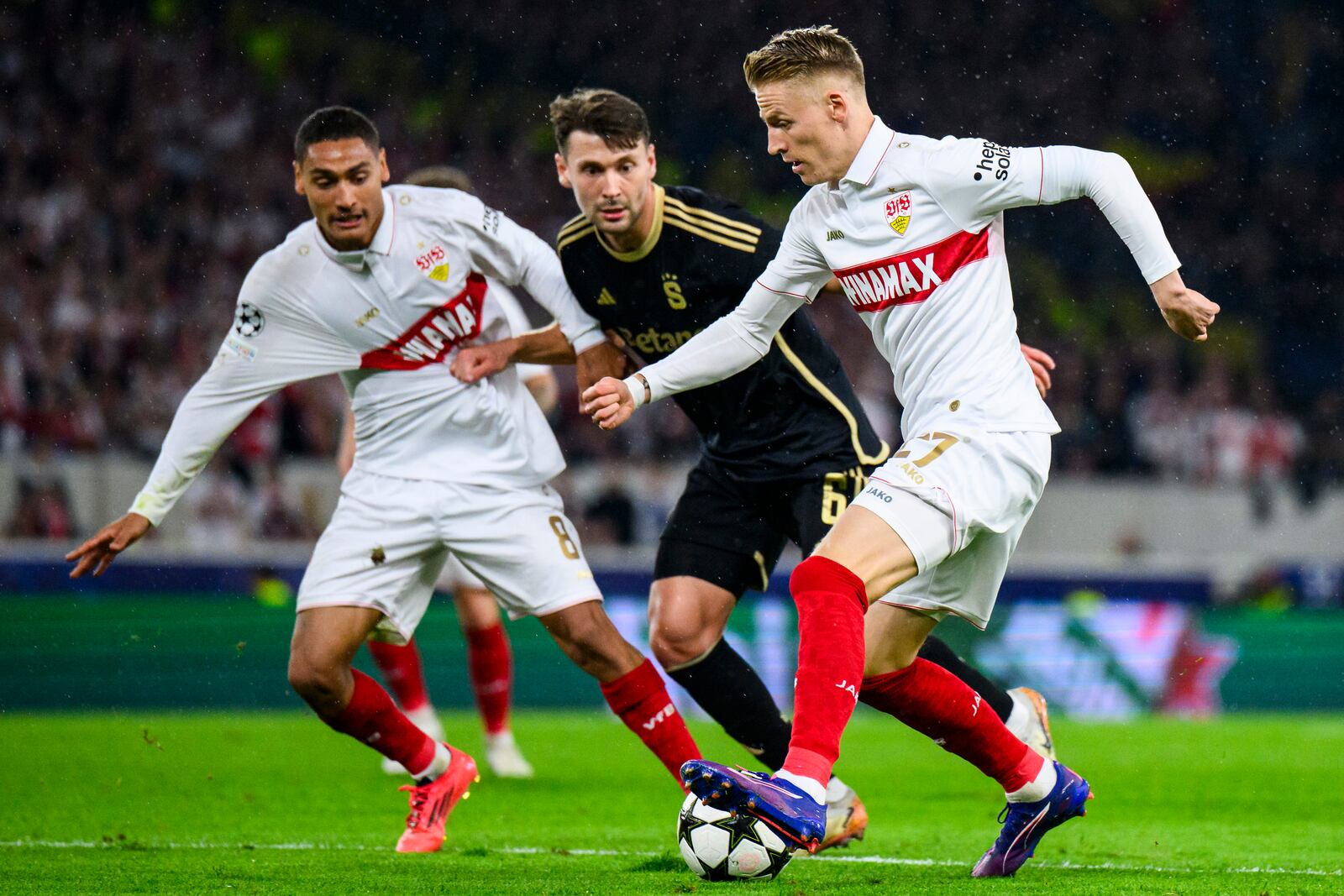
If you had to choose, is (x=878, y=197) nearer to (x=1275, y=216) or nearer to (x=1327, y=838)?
(x=1327, y=838)

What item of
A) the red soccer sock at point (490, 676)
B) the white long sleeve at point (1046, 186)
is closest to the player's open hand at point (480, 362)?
the white long sleeve at point (1046, 186)

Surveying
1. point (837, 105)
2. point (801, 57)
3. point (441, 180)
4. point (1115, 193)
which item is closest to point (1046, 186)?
point (1115, 193)

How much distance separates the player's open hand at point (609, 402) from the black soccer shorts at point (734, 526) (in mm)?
941

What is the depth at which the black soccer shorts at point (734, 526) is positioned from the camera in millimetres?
5086

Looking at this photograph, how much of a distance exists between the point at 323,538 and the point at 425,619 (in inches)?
231

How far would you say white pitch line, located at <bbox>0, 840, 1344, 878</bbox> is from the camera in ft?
14.4

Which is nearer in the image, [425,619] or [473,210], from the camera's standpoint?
[473,210]

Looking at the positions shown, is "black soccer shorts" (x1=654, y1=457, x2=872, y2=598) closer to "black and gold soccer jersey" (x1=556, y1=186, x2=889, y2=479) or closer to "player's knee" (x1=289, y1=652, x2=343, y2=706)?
"black and gold soccer jersey" (x1=556, y1=186, x2=889, y2=479)

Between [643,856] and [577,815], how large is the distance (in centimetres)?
144

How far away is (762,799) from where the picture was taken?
11.2 feet

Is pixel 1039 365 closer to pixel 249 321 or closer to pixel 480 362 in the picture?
pixel 480 362

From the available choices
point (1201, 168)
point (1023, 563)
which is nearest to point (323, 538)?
point (1023, 563)

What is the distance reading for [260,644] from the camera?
35.1 ft

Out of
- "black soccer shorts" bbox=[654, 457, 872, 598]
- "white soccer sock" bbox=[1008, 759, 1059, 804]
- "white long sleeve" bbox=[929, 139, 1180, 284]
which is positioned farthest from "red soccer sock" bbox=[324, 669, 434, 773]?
"white long sleeve" bbox=[929, 139, 1180, 284]
